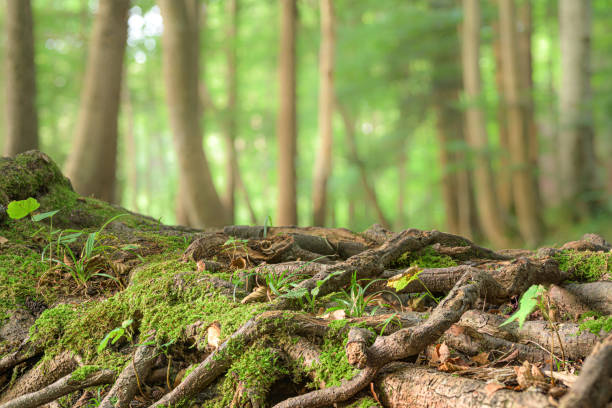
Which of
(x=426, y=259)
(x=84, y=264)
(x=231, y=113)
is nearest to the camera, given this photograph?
(x=84, y=264)

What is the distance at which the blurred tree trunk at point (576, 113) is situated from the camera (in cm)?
1067

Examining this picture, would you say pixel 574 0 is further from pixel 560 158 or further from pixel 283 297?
pixel 283 297

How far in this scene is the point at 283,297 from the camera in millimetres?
2367

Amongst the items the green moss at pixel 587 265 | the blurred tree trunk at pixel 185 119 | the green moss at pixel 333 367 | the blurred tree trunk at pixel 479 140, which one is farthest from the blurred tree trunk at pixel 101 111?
the blurred tree trunk at pixel 479 140

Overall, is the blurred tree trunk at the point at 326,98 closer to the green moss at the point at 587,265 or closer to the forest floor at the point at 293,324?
the forest floor at the point at 293,324

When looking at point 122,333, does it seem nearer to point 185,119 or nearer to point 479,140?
point 185,119

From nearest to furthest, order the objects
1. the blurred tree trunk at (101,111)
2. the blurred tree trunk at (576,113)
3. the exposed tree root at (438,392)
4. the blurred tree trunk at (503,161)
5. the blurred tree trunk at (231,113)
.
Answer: the exposed tree root at (438,392), the blurred tree trunk at (101,111), the blurred tree trunk at (576,113), the blurred tree trunk at (503,161), the blurred tree trunk at (231,113)

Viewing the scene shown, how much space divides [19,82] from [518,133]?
1062 centimetres

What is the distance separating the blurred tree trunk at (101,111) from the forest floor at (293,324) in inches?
155

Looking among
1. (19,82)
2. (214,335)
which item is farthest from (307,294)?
(19,82)

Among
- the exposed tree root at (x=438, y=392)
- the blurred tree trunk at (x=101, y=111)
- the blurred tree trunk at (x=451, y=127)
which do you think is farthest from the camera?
the blurred tree trunk at (x=451, y=127)

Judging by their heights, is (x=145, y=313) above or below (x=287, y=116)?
below

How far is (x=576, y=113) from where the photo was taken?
1081cm

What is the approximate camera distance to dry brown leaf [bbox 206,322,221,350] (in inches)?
84.6
